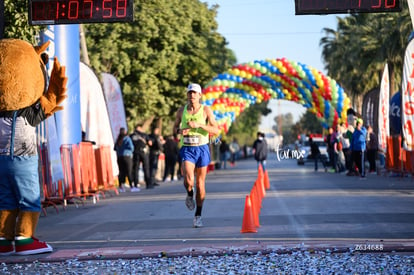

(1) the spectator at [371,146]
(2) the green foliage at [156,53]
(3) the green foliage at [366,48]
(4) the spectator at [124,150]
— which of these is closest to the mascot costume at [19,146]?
(4) the spectator at [124,150]

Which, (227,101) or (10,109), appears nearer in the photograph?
(10,109)

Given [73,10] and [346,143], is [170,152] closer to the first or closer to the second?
[346,143]

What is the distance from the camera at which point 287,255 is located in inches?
345

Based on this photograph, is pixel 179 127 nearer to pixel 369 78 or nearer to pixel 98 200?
pixel 98 200

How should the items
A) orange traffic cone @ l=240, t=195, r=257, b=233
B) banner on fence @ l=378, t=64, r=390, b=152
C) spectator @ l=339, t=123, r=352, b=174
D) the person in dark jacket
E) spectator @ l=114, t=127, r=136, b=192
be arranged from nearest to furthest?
orange traffic cone @ l=240, t=195, r=257, b=233 < spectator @ l=114, t=127, r=136, b=192 < the person in dark jacket < spectator @ l=339, t=123, r=352, b=174 < banner on fence @ l=378, t=64, r=390, b=152

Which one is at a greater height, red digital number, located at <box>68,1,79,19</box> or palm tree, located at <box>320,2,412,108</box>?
palm tree, located at <box>320,2,412,108</box>

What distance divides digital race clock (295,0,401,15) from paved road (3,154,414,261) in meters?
3.14

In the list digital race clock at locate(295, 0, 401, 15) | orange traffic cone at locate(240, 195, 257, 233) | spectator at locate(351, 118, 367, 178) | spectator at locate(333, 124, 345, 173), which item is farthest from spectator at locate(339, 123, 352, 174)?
orange traffic cone at locate(240, 195, 257, 233)

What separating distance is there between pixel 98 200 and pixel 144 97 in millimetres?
21713

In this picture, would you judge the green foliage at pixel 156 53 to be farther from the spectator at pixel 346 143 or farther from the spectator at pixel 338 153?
the spectator at pixel 346 143

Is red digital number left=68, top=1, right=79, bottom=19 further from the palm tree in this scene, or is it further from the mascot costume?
the palm tree

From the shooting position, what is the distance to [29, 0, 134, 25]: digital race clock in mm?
→ 13133

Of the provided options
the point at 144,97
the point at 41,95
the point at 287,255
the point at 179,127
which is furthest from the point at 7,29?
the point at 144,97

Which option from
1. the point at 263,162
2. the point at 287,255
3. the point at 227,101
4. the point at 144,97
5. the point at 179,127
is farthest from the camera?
the point at 144,97
